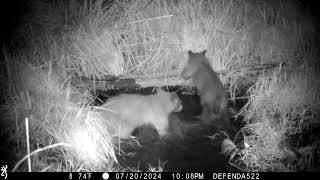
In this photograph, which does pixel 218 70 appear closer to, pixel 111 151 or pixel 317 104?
pixel 317 104

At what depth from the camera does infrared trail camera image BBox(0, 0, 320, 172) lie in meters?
4.41

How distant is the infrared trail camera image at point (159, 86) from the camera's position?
4410mm

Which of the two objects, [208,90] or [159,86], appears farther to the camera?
[159,86]

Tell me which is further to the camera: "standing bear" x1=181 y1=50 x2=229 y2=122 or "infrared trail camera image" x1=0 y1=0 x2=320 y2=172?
"standing bear" x1=181 y1=50 x2=229 y2=122

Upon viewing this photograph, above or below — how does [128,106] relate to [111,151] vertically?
above

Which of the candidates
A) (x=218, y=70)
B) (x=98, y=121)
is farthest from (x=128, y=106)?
(x=218, y=70)

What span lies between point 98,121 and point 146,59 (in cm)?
228

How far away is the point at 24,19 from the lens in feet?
22.3

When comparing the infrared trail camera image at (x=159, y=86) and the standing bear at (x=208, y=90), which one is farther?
the standing bear at (x=208, y=90)

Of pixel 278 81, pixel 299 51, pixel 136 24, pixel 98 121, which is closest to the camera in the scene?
pixel 98 121

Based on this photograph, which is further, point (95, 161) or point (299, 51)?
point (299, 51)

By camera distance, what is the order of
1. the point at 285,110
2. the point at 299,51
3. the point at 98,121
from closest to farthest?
the point at 98,121
the point at 285,110
the point at 299,51

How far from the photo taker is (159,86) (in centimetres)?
649

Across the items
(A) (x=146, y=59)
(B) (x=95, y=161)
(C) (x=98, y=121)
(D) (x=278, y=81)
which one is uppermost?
Result: (A) (x=146, y=59)
